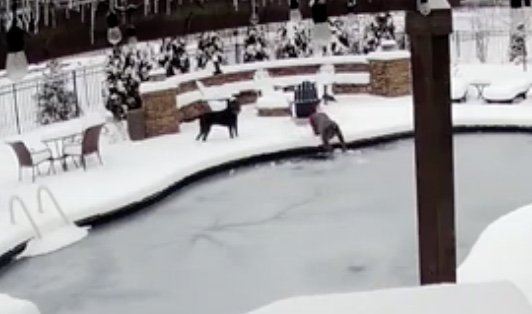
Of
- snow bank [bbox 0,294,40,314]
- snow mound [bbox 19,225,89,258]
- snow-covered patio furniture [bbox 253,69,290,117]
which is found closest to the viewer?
snow bank [bbox 0,294,40,314]

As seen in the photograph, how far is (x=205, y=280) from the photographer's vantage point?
8008mm

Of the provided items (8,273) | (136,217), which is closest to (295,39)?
(136,217)

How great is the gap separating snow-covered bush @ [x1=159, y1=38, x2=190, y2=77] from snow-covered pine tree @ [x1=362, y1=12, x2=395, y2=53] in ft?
10.5

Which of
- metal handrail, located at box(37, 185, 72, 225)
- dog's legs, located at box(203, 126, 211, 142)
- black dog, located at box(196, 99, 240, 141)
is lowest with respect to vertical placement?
metal handrail, located at box(37, 185, 72, 225)

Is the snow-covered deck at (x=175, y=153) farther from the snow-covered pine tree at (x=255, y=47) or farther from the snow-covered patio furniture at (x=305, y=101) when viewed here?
the snow-covered pine tree at (x=255, y=47)

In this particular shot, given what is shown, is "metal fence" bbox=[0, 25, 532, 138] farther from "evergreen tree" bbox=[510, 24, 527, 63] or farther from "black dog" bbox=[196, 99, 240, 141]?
"black dog" bbox=[196, 99, 240, 141]

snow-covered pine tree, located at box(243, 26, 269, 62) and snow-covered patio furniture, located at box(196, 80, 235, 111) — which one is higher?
snow-covered pine tree, located at box(243, 26, 269, 62)

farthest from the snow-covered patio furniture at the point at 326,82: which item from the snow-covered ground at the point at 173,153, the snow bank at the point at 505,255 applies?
the snow bank at the point at 505,255

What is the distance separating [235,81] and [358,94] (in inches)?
73.3

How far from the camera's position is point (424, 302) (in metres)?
4.42

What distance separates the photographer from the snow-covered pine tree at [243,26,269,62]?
16.2m

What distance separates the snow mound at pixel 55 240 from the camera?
8.93 m

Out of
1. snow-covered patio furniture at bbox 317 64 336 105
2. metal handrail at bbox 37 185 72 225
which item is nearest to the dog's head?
snow-covered patio furniture at bbox 317 64 336 105

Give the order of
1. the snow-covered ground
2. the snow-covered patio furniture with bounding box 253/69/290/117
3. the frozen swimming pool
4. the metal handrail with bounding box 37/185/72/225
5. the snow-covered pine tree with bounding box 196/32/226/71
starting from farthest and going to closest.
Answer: the snow-covered pine tree with bounding box 196/32/226/71, the snow-covered patio furniture with bounding box 253/69/290/117, the snow-covered ground, the metal handrail with bounding box 37/185/72/225, the frozen swimming pool
